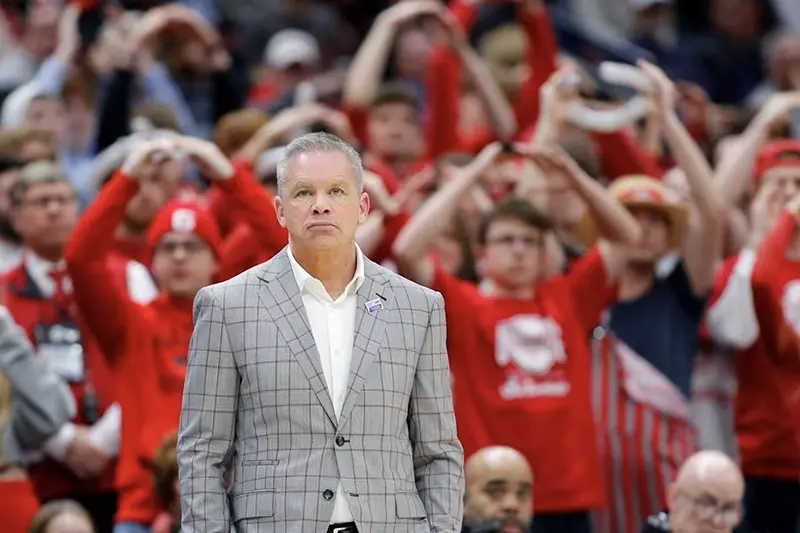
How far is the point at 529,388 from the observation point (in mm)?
7516

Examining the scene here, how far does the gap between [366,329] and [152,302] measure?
3.09 m

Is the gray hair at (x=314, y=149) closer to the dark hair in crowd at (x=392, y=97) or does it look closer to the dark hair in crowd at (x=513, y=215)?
the dark hair in crowd at (x=513, y=215)

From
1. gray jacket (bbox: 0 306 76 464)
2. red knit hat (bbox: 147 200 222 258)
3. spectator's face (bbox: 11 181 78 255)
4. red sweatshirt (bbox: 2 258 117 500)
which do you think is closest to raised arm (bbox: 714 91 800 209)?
red knit hat (bbox: 147 200 222 258)

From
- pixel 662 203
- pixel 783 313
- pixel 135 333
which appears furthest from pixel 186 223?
pixel 783 313

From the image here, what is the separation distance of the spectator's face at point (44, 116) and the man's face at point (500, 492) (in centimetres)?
369

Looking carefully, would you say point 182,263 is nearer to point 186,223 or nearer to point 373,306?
point 186,223

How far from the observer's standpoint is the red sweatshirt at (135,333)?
7.29 metres

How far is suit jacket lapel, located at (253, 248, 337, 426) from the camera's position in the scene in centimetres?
460

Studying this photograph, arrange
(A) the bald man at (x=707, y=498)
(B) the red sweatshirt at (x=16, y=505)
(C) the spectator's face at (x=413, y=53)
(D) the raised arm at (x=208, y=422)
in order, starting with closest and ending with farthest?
(D) the raised arm at (x=208, y=422) < (A) the bald man at (x=707, y=498) < (B) the red sweatshirt at (x=16, y=505) < (C) the spectator's face at (x=413, y=53)

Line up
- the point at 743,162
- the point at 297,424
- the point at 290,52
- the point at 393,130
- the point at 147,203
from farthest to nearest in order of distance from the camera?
the point at 290,52
the point at 393,130
the point at 743,162
the point at 147,203
the point at 297,424

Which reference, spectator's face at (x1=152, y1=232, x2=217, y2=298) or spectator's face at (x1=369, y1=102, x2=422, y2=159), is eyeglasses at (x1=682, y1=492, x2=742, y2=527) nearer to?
Result: spectator's face at (x1=152, y1=232, x2=217, y2=298)

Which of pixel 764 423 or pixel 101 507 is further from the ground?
pixel 764 423

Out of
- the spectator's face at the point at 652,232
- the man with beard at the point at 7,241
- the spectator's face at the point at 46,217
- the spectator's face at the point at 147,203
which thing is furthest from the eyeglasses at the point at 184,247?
A: the spectator's face at the point at 652,232

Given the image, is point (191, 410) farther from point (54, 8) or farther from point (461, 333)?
point (54, 8)
